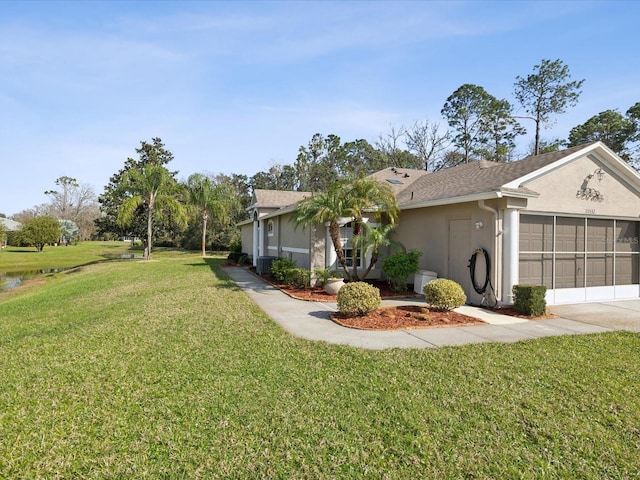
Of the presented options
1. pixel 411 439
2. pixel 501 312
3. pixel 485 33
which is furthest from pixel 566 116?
pixel 411 439

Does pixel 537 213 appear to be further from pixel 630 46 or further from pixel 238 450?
pixel 238 450

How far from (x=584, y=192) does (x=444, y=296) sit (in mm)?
5866

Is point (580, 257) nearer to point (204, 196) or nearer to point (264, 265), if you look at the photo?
point (264, 265)

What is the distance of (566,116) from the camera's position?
31.3 m

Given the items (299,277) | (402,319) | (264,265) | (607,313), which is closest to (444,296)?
(402,319)

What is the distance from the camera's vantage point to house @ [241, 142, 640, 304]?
9.49 m

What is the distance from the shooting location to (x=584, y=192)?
34.9 ft

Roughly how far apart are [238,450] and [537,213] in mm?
9800

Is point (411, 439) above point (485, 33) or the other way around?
the other way around

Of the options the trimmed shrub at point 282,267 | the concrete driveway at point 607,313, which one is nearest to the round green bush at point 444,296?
the concrete driveway at point 607,313

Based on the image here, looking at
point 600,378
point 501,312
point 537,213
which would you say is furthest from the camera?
point 537,213

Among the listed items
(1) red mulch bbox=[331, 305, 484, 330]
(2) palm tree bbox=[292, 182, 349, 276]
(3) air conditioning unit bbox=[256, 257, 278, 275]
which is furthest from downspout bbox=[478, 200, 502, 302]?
(3) air conditioning unit bbox=[256, 257, 278, 275]

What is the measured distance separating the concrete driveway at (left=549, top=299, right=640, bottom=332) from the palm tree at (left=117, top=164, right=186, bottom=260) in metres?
24.0

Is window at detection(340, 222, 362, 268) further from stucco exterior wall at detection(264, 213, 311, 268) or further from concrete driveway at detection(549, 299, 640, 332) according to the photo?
concrete driveway at detection(549, 299, 640, 332)
